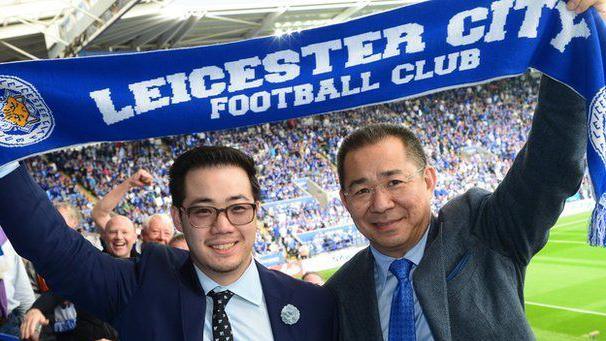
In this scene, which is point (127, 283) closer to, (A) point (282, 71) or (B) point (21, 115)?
(B) point (21, 115)

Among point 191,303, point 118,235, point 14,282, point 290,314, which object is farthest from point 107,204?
point 290,314

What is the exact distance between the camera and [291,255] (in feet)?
56.1

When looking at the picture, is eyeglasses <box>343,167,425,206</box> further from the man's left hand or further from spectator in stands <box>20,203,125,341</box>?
spectator in stands <box>20,203,125,341</box>

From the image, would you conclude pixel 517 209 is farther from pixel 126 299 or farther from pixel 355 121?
pixel 355 121

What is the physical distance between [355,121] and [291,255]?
12607 mm

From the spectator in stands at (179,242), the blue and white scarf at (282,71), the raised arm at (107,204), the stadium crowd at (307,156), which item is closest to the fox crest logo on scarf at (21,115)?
the blue and white scarf at (282,71)

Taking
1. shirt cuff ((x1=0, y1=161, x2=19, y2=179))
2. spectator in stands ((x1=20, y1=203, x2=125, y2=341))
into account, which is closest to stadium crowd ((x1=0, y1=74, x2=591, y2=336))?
spectator in stands ((x1=20, y1=203, x2=125, y2=341))

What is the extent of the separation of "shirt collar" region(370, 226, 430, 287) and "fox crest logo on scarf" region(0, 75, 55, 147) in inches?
56.5

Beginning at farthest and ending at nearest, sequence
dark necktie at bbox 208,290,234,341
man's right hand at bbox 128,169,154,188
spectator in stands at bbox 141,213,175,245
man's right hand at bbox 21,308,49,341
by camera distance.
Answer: spectator in stands at bbox 141,213,175,245, man's right hand at bbox 21,308,49,341, man's right hand at bbox 128,169,154,188, dark necktie at bbox 208,290,234,341

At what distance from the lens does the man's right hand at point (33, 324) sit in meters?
3.25

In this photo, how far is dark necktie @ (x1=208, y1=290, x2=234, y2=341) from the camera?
211 cm

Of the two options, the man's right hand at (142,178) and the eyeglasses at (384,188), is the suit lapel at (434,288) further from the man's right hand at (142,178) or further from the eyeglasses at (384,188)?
the man's right hand at (142,178)

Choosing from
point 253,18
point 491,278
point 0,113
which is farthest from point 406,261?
point 253,18

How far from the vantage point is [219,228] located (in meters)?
2.12
